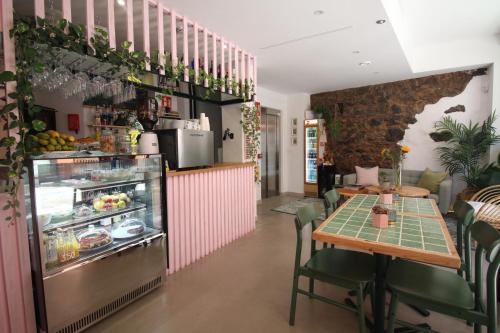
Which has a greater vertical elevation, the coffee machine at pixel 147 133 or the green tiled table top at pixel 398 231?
the coffee machine at pixel 147 133

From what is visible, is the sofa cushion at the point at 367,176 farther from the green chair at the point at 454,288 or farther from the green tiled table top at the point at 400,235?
the green chair at the point at 454,288

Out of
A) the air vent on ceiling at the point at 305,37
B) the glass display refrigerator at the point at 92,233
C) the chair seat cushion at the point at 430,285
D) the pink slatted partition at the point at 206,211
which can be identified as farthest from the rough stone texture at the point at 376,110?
the glass display refrigerator at the point at 92,233

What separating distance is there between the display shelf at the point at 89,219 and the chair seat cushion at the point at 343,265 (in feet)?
5.13

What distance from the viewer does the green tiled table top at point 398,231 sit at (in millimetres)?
1414

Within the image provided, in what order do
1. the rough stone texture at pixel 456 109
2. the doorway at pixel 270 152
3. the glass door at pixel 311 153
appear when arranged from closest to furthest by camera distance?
the rough stone texture at pixel 456 109, the doorway at pixel 270 152, the glass door at pixel 311 153

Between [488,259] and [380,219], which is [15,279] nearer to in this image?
[380,219]

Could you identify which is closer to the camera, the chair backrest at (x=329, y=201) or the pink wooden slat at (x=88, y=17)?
the pink wooden slat at (x=88, y=17)

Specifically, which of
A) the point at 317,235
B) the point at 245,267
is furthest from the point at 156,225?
the point at 317,235

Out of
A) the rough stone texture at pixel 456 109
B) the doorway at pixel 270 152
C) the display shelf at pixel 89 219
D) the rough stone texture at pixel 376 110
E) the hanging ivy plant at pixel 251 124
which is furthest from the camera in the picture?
the doorway at pixel 270 152

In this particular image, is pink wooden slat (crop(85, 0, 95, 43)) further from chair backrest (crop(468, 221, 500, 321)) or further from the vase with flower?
the vase with flower

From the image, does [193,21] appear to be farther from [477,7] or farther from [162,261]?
[477,7]

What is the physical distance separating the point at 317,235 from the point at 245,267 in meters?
1.45

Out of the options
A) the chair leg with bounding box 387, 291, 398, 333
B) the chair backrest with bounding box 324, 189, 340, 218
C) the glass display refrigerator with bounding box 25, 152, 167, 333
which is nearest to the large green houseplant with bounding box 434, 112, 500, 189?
the chair backrest with bounding box 324, 189, 340, 218

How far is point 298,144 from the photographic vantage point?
21.9 ft
